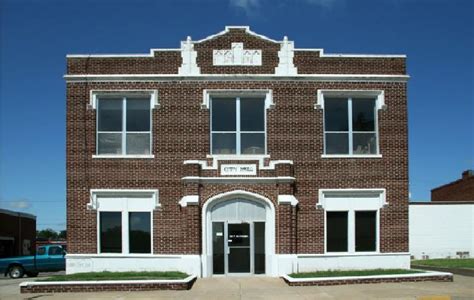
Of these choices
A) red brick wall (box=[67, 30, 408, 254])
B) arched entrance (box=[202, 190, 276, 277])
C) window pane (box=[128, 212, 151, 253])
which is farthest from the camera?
red brick wall (box=[67, 30, 408, 254])

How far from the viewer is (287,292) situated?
18828mm

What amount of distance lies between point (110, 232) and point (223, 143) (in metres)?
5.05

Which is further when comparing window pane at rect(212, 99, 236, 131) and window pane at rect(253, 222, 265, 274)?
window pane at rect(212, 99, 236, 131)

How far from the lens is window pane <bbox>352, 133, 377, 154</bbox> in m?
24.2

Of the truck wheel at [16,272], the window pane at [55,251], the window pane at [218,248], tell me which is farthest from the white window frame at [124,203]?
the truck wheel at [16,272]

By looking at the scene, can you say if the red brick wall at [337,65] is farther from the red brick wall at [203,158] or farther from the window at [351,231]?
the window at [351,231]

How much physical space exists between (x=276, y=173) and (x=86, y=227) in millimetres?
6892

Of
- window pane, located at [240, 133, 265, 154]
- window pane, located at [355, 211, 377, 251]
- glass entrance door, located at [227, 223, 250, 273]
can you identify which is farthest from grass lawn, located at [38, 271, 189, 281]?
window pane, located at [355, 211, 377, 251]

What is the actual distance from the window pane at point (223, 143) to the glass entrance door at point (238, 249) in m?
2.63

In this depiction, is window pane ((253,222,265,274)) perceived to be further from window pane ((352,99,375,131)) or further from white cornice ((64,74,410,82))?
white cornice ((64,74,410,82))

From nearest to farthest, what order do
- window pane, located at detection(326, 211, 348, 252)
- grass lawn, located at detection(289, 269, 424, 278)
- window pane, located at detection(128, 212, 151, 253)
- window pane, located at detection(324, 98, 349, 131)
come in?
grass lawn, located at detection(289, 269, 424, 278) → window pane, located at detection(128, 212, 151, 253) → window pane, located at detection(326, 211, 348, 252) → window pane, located at detection(324, 98, 349, 131)

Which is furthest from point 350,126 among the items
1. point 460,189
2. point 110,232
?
point 460,189

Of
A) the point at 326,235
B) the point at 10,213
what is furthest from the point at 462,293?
the point at 10,213

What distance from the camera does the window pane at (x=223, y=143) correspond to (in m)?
Result: 23.8
